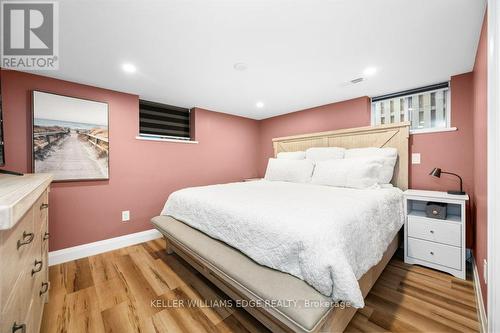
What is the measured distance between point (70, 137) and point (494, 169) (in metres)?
3.54

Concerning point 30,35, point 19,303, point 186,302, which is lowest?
→ point 186,302

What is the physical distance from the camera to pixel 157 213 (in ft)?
9.91

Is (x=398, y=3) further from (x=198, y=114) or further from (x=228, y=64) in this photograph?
(x=198, y=114)

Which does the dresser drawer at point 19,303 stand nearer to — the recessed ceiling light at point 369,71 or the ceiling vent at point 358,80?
the recessed ceiling light at point 369,71

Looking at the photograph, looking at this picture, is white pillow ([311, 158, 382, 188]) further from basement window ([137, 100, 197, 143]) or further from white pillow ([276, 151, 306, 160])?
basement window ([137, 100, 197, 143])

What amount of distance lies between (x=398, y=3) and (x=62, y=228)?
3.63m

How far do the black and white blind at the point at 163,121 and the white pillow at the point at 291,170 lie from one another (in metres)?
1.64

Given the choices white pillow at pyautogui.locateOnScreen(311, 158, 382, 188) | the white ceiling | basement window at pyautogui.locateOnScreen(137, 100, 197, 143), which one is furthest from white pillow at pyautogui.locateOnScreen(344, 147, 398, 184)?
basement window at pyautogui.locateOnScreen(137, 100, 197, 143)

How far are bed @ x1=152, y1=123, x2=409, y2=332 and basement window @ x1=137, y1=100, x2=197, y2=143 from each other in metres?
1.63

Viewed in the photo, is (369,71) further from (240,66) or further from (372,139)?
(240,66)

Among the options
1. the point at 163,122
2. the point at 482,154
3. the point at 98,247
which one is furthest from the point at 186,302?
the point at 163,122

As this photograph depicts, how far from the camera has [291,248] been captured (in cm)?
115

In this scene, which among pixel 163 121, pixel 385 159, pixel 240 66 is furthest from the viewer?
pixel 163 121

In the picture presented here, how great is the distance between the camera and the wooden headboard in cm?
249
